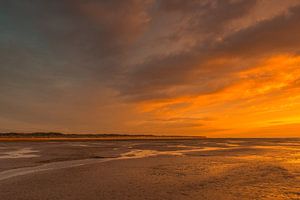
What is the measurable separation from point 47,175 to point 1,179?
2.11 m

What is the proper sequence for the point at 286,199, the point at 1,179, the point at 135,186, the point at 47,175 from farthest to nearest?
1. the point at 47,175
2. the point at 1,179
3. the point at 135,186
4. the point at 286,199

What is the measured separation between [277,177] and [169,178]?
5.47m

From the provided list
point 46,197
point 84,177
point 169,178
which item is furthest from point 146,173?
point 46,197

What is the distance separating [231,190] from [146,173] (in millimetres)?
5454

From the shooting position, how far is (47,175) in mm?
13977

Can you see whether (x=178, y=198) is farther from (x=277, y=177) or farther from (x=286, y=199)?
(x=277, y=177)

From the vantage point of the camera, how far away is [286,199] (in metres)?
9.16

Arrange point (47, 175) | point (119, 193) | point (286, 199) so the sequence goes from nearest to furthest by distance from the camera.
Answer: point (286, 199) < point (119, 193) < point (47, 175)

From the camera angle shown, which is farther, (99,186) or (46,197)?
(99,186)

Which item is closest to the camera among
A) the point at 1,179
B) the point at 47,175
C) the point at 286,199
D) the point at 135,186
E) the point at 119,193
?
the point at 286,199

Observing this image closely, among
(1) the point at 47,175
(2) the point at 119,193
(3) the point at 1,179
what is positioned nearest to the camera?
(2) the point at 119,193

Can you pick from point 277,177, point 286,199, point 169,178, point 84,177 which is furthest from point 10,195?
point 277,177

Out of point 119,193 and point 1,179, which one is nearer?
point 119,193

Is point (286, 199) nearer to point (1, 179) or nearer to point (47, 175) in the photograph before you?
point (47, 175)
